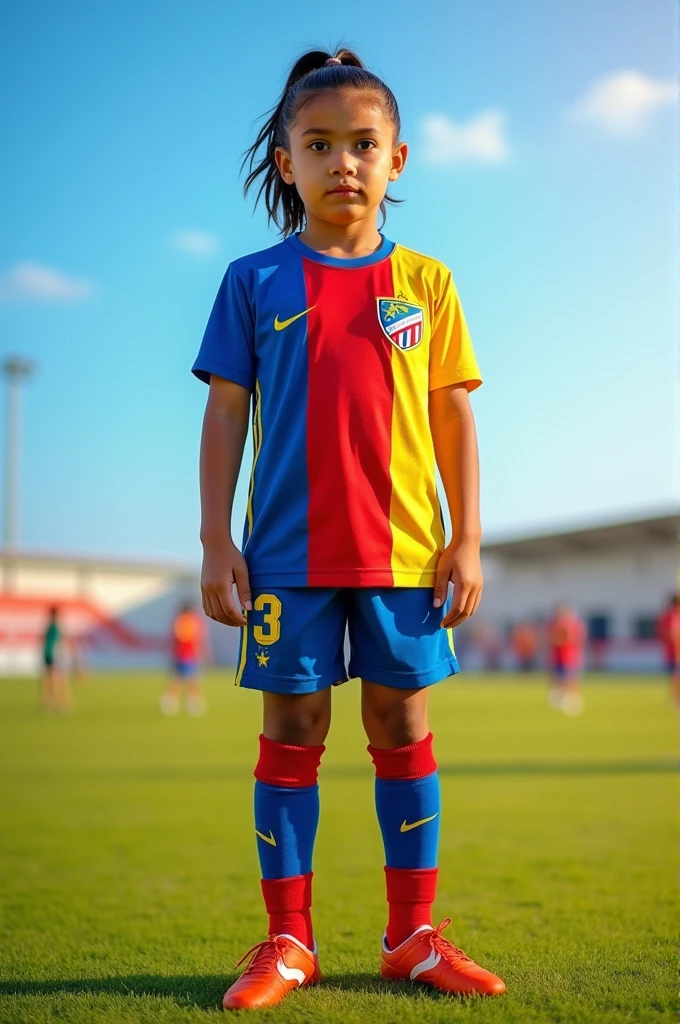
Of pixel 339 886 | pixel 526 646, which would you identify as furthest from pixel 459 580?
pixel 526 646

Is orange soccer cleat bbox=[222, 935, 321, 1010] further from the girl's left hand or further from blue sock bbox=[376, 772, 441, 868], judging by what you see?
the girl's left hand

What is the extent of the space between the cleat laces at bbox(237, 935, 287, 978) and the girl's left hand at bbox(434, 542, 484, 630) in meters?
0.78

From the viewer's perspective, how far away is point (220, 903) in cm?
351

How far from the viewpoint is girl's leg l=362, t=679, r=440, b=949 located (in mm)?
2396

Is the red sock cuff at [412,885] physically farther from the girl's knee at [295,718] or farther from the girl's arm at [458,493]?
the girl's arm at [458,493]

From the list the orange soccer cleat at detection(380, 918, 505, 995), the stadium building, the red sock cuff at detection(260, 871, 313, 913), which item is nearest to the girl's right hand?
the red sock cuff at detection(260, 871, 313, 913)

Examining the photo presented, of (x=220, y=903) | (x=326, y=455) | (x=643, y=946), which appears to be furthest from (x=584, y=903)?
(x=326, y=455)

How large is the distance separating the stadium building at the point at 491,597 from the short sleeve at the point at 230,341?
1414 inches

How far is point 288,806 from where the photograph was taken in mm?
2365

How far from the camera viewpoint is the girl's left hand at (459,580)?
2385mm

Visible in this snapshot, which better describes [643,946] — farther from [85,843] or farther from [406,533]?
[85,843]

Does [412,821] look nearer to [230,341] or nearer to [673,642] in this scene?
[230,341]

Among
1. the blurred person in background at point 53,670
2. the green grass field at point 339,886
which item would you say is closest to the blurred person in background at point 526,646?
the blurred person in background at point 53,670

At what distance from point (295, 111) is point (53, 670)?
1530cm
